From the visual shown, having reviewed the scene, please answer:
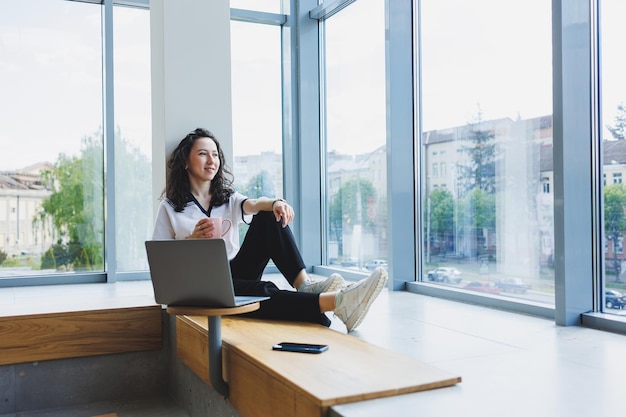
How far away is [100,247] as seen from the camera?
465cm

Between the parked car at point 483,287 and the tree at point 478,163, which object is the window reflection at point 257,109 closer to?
the tree at point 478,163

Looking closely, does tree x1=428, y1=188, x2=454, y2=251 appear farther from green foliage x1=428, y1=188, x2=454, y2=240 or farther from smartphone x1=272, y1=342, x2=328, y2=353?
smartphone x1=272, y1=342, x2=328, y2=353

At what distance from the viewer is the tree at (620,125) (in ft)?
7.91

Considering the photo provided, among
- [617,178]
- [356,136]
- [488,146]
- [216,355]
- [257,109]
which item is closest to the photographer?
[216,355]

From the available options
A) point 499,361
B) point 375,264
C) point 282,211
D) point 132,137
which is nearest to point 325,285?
point 282,211

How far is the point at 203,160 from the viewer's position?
9.18ft

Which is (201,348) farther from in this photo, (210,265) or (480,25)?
(480,25)

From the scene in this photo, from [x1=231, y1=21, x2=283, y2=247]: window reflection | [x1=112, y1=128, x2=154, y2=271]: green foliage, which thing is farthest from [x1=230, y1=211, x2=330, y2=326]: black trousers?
[x1=231, y1=21, x2=283, y2=247]: window reflection

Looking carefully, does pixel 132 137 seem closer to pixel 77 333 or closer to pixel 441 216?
pixel 77 333

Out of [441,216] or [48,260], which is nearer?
[441,216]

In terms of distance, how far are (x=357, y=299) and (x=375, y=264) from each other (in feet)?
6.58

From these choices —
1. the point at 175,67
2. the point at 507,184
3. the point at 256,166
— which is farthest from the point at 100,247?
the point at 507,184

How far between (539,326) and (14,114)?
3.86 metres

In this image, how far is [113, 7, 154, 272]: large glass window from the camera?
15.4 feet
